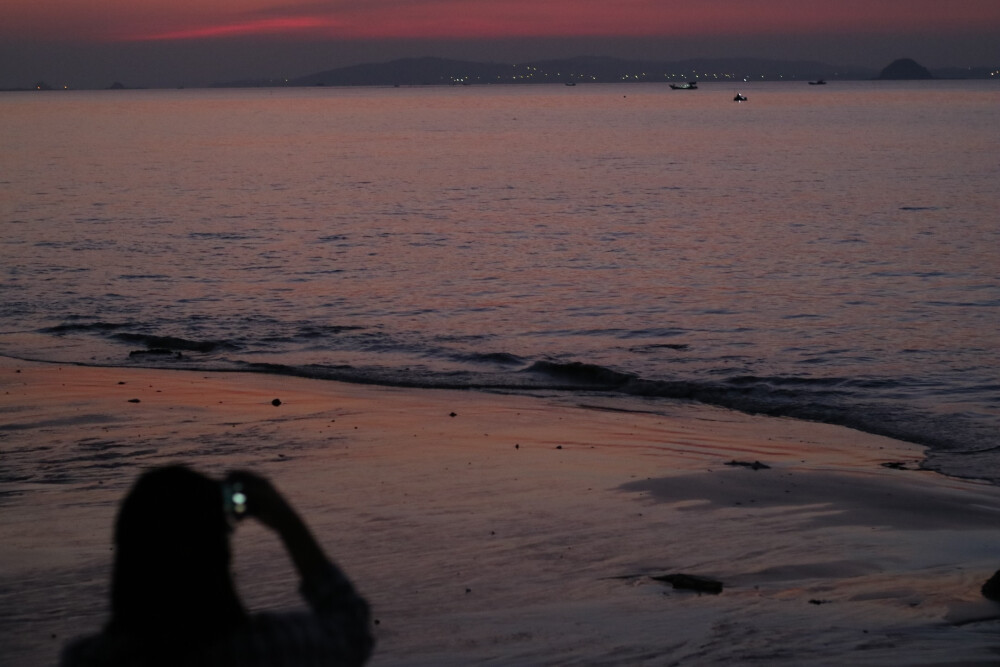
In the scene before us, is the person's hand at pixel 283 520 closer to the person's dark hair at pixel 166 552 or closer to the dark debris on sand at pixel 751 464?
the person's dark hair at pixel 166 552

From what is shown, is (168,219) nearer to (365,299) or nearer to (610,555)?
(365,299)

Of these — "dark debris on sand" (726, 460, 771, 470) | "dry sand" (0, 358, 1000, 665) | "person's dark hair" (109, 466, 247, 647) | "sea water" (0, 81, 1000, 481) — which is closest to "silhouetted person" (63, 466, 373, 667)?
"person's dark hair" (109, 466, 247, 647)

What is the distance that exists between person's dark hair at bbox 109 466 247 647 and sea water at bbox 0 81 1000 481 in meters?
10.0

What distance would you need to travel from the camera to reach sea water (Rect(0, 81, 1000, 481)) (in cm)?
1695

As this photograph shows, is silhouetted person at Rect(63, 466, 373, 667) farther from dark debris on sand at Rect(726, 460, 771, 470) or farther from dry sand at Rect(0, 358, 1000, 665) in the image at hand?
dark debris on sand at Rect(726, 460, 771, 470)

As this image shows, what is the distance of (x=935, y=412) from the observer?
14570 millimetres

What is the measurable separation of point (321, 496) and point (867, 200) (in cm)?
3893

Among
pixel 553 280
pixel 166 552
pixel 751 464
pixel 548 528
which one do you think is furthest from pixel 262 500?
pixel 553 280

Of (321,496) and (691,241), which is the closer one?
(321,496)

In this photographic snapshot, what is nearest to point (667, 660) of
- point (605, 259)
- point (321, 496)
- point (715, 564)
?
point (715, 564)

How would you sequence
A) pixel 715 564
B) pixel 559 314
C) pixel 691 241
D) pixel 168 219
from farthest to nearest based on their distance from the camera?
pixel 168 219 → pixel 691 241 → pixel 559 314 → pixel 715 564

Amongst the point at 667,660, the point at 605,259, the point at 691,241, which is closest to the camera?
the point at 667,660

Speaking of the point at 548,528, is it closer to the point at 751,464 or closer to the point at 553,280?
the point at 751,464

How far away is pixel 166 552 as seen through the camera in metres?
2.66
